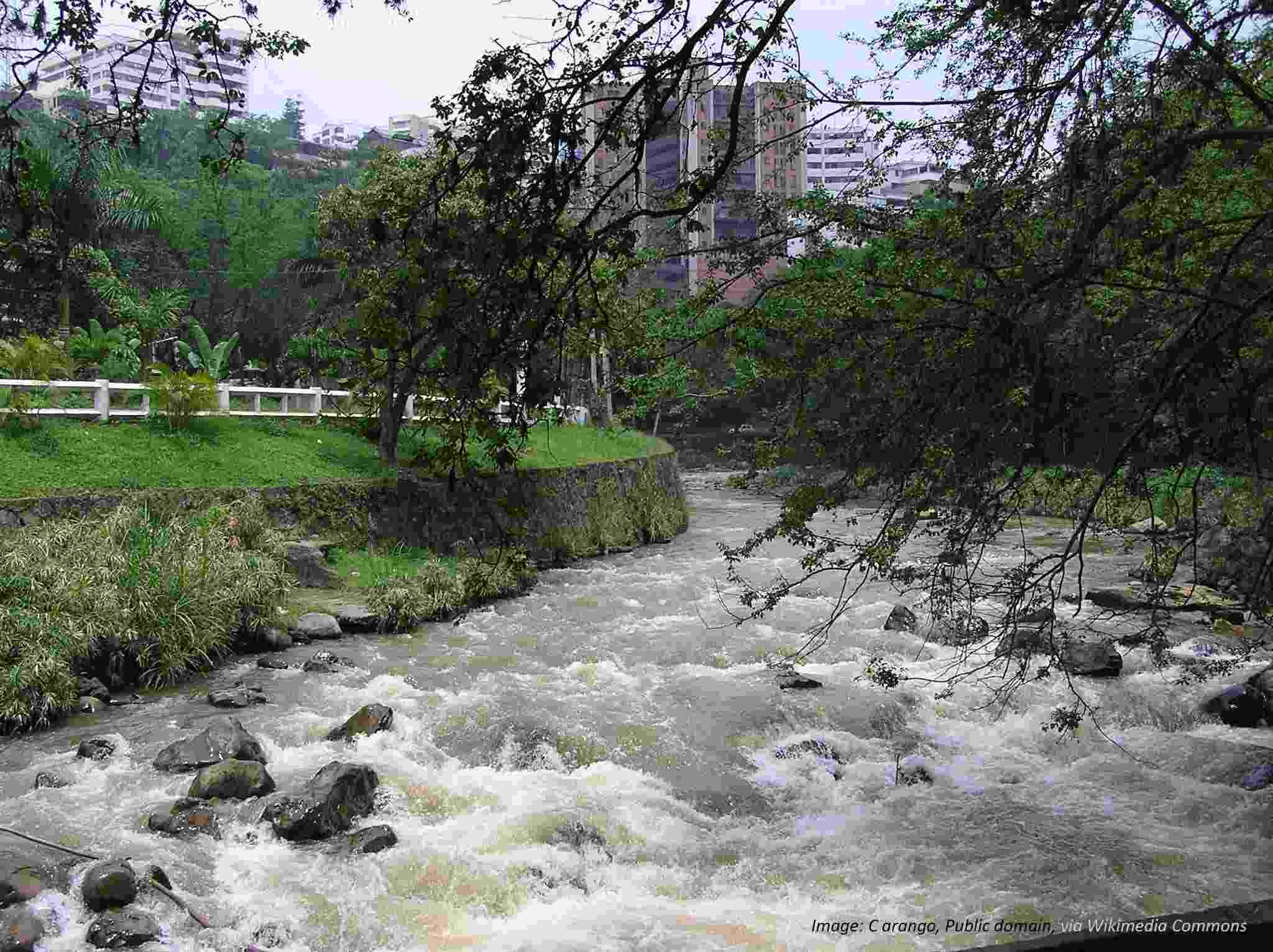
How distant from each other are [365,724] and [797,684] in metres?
4.41

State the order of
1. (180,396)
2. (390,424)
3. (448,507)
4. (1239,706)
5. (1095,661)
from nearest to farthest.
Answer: (1239,706), (1095,661), (180,396), (448,507), (390,424)

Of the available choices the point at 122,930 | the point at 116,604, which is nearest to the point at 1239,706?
the point at 122,930

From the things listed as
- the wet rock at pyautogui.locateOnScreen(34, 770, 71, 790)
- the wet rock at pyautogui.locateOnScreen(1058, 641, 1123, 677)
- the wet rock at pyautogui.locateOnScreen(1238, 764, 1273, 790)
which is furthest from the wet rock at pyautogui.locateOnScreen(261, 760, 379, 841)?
the wet rock at pyautogui.locateOnScreen(1058, 641, 1123, 677)

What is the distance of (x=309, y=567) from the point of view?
14.3 m

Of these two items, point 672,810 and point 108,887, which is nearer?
point 108,887

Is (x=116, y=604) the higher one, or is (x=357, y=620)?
(x=116, y=604)

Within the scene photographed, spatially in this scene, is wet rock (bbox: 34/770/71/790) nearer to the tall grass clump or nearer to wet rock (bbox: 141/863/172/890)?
the tall grass clump

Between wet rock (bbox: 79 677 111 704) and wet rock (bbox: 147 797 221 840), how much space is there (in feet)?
10.0

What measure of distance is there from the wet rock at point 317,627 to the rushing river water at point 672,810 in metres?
0.53

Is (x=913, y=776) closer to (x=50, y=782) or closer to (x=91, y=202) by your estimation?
(x=50, y=782)

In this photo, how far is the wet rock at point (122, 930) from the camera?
5590mm

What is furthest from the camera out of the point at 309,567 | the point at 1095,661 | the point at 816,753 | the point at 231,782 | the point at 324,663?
the point at 309,567

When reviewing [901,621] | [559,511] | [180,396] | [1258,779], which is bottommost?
[1258,779]

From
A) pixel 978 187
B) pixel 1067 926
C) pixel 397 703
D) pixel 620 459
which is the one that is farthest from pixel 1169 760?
pixel 620 459
